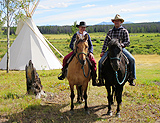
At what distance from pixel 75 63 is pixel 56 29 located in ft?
389

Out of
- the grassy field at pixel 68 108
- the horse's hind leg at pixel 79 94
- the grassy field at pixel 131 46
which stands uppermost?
the grassy field at pixel 131 46

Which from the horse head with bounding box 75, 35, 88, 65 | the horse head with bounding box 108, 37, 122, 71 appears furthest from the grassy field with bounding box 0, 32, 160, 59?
the horse head with bounding box 108, 37, 122, 71

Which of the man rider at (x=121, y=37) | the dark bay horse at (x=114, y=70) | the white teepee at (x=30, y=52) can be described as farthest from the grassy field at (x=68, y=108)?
the white teepee at (x=30, y=52)

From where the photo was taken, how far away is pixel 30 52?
1494cm

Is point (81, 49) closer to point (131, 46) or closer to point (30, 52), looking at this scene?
point (30, 52)

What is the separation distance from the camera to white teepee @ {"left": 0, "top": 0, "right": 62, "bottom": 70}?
1480 centimetres

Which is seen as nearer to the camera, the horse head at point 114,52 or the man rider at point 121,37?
the horse head at point 114,52

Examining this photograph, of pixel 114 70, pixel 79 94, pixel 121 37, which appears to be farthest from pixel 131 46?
pixel 114 70

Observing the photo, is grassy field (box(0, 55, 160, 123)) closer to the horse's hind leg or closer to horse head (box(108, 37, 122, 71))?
the horse's hind leg

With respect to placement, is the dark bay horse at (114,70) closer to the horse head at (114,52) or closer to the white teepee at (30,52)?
the horse head at (114,52)

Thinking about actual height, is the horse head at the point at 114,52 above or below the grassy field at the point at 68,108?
above

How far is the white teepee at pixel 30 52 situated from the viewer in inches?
583

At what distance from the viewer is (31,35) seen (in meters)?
15.6

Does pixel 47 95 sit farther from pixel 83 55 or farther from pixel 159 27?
pixel 159 27
